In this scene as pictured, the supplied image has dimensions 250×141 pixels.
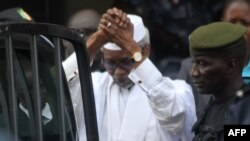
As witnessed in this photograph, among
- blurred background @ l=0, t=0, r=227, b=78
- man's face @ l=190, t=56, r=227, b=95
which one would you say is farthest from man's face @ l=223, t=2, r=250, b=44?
blurred background @ l=0, t=0, r=227, b=78

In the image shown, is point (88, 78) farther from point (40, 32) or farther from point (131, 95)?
point (131, 95)

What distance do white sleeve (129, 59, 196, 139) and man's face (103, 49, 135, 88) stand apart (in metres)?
0.16

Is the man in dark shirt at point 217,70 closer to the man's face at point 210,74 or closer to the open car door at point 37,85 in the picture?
the man's face at point 210,74

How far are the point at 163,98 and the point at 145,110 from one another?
0.28 meters

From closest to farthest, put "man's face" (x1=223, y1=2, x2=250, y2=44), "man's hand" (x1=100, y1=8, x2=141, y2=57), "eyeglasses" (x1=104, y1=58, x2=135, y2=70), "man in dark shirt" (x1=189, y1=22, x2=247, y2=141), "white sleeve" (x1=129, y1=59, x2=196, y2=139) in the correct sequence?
"man in dark shirt" (x1=189, y1=22, x2=247, y2=141), "white sleeve" (x1=129, y1=59, x2=196, y2=139), "man's hand" (x1=100, y1=8, x2=141, y2=57), "eyeglasses" (x1=104, y1=58, x2=135, y2=70), "man's face" (x1=223, y1=2, x2=250, y2=44)

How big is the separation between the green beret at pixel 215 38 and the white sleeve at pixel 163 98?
1.04ft

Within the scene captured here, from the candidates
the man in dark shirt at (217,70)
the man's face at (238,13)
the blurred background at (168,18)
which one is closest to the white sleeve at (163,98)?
the man in dark shirt at (217,70)

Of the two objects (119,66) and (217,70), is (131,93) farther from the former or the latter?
(217,70)

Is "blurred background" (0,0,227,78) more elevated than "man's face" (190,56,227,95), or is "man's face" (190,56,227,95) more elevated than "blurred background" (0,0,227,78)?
"blurred background" (0,0,227,78)

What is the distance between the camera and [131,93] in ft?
16.6

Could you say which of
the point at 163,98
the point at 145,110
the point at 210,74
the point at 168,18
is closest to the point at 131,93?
the point at 145,110

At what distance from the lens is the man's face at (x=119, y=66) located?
5000 mm

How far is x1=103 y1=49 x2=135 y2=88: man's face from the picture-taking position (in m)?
5.00

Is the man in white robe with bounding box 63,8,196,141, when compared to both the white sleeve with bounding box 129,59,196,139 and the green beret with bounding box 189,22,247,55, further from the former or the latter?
→ the green beret with bounding box 189,22,247,55
